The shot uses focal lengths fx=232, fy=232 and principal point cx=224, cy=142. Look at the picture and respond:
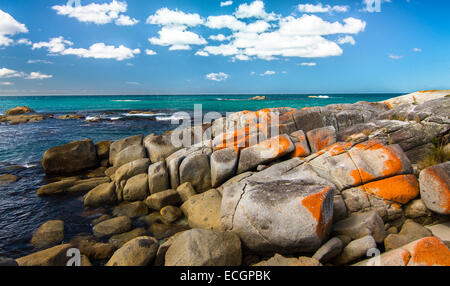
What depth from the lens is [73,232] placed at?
23.8ft

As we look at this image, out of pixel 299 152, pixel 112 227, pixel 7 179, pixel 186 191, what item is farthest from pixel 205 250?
pixel 7 179

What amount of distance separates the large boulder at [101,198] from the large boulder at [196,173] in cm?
271

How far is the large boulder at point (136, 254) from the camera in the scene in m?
5.28

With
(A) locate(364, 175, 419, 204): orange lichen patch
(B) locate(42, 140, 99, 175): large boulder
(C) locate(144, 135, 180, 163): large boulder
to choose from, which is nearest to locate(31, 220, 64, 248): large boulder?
(C) locate(144, 135, 180, 163): large boulder

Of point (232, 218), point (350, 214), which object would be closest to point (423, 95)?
point (350, 214)

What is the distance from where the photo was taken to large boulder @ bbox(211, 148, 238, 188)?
356 inches

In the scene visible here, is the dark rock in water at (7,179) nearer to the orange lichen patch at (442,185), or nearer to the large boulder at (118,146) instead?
the large boulder at (118,146)

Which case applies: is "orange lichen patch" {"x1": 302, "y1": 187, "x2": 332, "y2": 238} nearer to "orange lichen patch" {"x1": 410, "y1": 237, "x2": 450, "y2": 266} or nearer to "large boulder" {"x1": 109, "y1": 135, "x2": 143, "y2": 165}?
"orange lichen patch" {"x1": 410, "y1": 237, "x2": 450, "y2": 266}

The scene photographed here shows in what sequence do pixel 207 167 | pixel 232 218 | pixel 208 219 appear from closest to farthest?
pixel 232 218, pixel 208 219, pixel 207 167

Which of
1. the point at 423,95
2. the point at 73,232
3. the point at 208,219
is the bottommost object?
the point at 73,232

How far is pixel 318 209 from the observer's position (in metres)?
5.23

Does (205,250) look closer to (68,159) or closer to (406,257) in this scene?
(406,257)

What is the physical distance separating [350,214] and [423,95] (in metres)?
12.9
